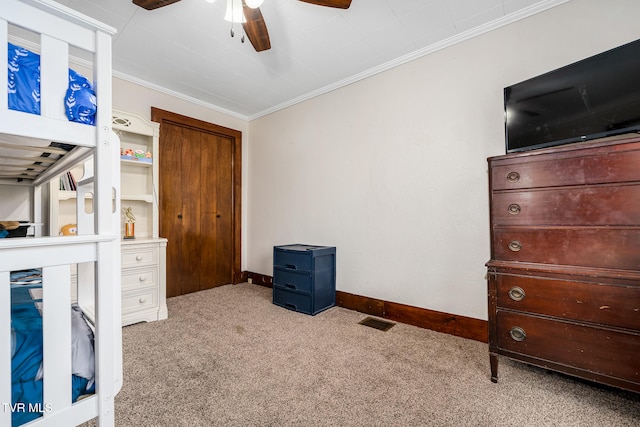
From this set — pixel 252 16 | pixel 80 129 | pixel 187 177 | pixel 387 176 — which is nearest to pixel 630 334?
pixel 387 176

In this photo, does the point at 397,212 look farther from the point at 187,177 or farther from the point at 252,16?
the point at 187,177

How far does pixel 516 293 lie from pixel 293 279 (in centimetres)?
183

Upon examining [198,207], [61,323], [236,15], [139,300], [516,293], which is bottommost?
[139,300]

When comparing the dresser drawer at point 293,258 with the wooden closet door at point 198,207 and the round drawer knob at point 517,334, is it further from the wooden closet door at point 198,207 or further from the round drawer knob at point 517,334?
the round drawer knob at point 517,334

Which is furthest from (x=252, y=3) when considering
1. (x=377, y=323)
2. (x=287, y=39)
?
(x=377, y=323)

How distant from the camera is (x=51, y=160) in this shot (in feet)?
4.62

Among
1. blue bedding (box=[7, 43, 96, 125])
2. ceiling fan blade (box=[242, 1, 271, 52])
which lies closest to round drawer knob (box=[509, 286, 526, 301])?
blue bedding (box=[7, 43, 96, 125])

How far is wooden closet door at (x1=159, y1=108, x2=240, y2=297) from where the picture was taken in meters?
3.15

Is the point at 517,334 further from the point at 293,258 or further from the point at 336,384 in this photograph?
the point at 293,258

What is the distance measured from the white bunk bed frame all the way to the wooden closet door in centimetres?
245

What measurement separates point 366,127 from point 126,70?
7.99 feet

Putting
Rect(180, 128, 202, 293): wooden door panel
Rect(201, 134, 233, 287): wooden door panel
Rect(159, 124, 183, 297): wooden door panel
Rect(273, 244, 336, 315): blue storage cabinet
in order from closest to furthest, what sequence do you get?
Rect(273, 244, 336, 315): blue storage cabinet → Rect(159, 124, 183, 297): wooden door panel → Rect(180, 128, 202, 293): wooden door panel → Rect(201, 134, 233, 287): wooden door panel

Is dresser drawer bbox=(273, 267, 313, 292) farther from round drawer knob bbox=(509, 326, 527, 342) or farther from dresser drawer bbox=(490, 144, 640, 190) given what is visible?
dresser drawer bbox=(490, 144, 640, 190)

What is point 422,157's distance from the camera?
7.70ft
